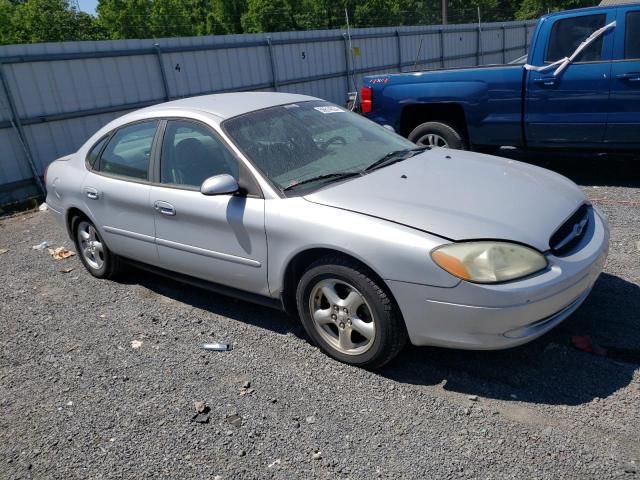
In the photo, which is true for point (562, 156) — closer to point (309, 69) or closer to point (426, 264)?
point (426, 264)

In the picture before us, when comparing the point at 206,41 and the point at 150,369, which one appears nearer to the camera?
the point at 150,369

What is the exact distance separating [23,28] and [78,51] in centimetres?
4225

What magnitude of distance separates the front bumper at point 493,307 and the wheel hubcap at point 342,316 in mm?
280

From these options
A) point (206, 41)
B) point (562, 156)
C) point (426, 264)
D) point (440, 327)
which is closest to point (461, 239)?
point (426, 264)

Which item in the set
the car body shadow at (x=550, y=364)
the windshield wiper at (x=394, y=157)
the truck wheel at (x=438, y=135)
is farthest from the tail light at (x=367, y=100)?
the car body shadow at (x=550, y=364)

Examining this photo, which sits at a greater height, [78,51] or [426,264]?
[78,51]

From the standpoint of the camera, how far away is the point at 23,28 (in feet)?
147

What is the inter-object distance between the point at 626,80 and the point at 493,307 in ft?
14.8

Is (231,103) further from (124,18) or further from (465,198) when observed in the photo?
(124,18)

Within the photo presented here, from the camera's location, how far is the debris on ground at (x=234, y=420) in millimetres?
Result: 3058

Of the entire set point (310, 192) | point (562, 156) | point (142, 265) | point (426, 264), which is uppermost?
point (310, 192)

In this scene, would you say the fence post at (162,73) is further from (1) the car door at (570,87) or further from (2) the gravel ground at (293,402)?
(2) the gravel ground at (293,402)

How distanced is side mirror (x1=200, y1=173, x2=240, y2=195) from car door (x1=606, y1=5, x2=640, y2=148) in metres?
4.69

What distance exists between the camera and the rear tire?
502 cm
